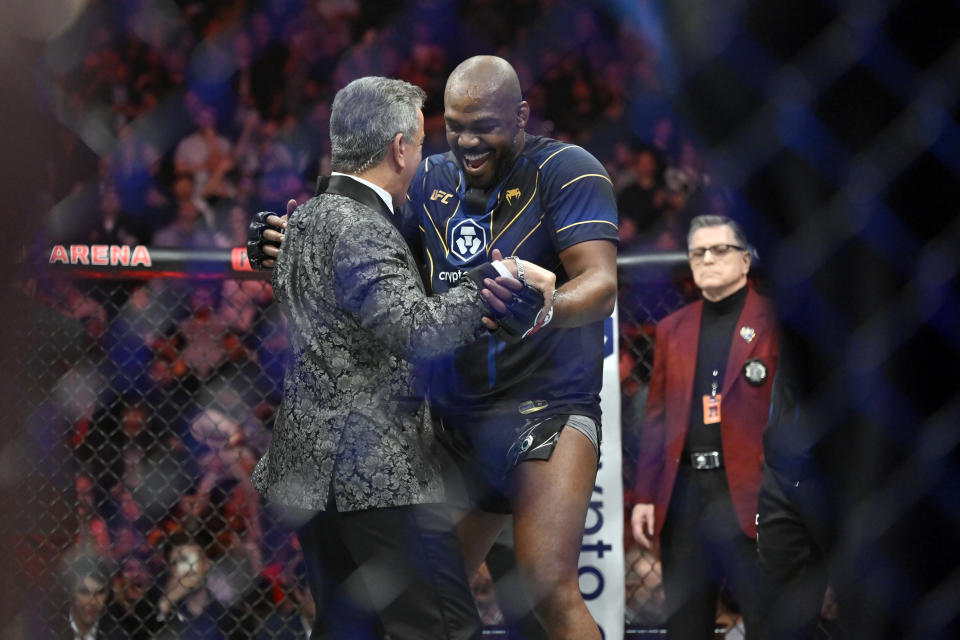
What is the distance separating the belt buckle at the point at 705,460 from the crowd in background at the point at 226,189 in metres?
0.57

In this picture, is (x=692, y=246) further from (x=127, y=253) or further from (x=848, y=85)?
(x=848, y=85)

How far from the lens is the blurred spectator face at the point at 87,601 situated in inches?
130

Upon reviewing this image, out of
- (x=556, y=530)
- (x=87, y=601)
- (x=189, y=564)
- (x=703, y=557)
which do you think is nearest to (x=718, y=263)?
(x=703, y=557)

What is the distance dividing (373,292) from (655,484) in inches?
67.6

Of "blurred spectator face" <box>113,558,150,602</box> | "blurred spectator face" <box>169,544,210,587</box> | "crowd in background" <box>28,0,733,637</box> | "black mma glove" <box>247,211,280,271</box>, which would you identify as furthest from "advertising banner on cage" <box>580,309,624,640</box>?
"blurred spectator face" <box>113,558,150,602</box>

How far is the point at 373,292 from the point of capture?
1846mm

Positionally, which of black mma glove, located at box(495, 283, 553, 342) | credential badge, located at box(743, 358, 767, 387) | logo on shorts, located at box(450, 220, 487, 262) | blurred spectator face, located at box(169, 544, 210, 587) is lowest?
blurred spectator face, located at box(169, 544, 210, 587)

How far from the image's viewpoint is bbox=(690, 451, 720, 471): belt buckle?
319 cm

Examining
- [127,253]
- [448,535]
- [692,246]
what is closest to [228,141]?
[127,253]

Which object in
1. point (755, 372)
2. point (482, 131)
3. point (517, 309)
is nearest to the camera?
point (517, 309)

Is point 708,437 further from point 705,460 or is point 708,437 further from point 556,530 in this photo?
point 556,530

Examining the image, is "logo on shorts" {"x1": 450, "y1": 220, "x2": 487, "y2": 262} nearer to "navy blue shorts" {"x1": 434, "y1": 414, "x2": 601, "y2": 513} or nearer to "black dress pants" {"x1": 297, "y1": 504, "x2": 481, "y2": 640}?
"navy blue shorts" {"x1": 434, "y1": 414, "x2": 601, "y2": 513}

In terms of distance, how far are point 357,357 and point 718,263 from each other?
1.68 m

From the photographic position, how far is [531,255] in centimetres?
225
